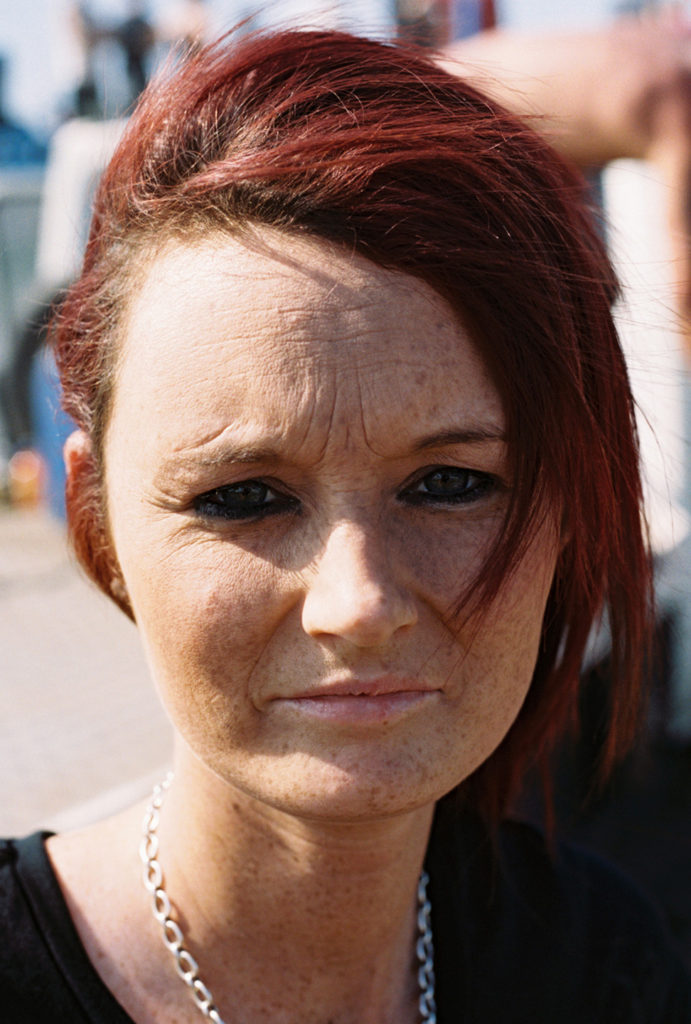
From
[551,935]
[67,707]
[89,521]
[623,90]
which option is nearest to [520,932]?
[551,935]

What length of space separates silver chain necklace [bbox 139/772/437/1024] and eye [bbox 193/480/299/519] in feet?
1.77

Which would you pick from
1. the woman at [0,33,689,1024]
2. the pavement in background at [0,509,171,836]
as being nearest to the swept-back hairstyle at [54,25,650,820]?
the woman at [0,33,689,1024]

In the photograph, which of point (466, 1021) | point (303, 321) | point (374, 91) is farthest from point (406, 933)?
point (374, 91)

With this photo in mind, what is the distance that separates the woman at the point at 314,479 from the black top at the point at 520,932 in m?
0.01

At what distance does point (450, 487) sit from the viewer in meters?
1.32

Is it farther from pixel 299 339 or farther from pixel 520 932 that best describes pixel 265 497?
pixel 520 932

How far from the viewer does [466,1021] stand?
1601 mm

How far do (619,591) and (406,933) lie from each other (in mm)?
A: 621

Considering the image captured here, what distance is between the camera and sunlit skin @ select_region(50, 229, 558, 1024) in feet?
4.04

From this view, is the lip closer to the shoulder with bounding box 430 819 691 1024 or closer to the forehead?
the forehead

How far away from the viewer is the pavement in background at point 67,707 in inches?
108

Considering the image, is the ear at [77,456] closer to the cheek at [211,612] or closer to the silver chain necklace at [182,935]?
the cheek at [211,612]

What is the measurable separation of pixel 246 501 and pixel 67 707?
282 cm

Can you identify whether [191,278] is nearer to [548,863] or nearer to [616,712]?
[616,712]
